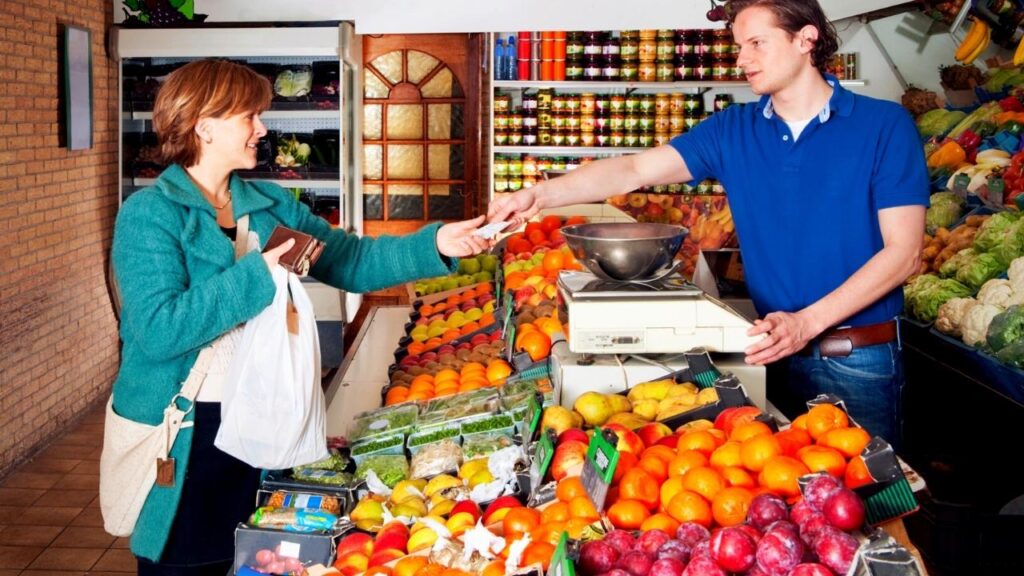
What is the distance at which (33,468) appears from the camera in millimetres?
5520

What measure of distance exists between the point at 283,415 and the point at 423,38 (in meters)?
7.54

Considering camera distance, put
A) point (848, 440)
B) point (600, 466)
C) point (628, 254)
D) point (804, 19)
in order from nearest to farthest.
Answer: point (600, 466) → point (848, 440) → point (628, 254) → point (804, 19)

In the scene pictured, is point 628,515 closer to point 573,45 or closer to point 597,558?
point 597,558

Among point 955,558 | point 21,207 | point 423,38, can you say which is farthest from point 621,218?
point 423,38

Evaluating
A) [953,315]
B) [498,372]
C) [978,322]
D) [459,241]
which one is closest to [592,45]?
[953,315]

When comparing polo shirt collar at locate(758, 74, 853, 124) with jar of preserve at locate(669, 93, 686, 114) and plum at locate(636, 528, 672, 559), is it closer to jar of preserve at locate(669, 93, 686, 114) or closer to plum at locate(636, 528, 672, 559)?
plum at locate(636, 528, 672, 559)

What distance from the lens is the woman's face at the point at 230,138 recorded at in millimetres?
2475

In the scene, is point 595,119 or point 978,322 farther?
point 595,119

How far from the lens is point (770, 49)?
2.76m

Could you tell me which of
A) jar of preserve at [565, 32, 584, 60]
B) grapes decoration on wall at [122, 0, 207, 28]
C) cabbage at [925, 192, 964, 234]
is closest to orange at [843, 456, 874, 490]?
cabbage at [925, 192, 964, 234]

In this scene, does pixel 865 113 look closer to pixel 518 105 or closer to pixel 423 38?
pixel 518 105

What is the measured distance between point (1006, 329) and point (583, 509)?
2.85m

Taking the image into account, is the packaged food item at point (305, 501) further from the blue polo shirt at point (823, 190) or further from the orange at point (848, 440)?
the blue polo shirt at point (823, 190)

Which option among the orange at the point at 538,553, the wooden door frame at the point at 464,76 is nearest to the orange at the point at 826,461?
the orange at the point at 538,553
